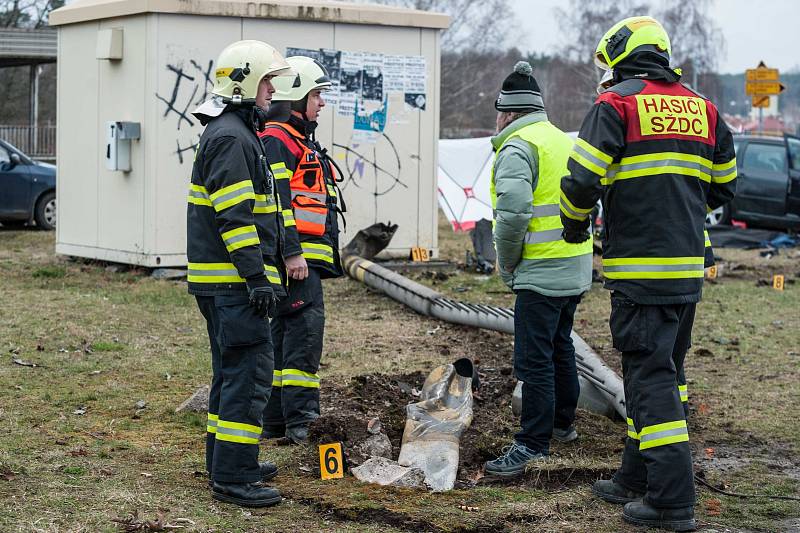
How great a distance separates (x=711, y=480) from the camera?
227 inches

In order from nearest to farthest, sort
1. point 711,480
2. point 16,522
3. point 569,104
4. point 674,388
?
point 16,522
point 674,388
point 711,480
point 569,104

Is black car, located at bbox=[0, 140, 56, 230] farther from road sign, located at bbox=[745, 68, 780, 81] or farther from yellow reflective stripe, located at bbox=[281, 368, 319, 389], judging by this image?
road sign, located at bbox=[745, 68, 780, 81]

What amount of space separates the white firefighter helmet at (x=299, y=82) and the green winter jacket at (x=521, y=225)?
1.18 meters

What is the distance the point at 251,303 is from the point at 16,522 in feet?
4.52

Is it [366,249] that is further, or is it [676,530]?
[366,249]

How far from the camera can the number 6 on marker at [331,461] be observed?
5699 mm

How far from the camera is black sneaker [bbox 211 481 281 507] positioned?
511cm

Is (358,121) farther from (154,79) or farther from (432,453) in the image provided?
(432,453)

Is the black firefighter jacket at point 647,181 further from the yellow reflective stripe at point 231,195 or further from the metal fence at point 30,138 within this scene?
the metal fence at point 30,138

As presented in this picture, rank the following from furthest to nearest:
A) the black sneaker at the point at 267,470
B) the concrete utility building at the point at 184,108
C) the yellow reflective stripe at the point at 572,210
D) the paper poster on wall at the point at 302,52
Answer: the paper poster on wall at the point at 302,52, the concrete utility building at the point at 184,108, the black sneaker at the point at 267,470, the yellow reflective stripe at the point at 572,210

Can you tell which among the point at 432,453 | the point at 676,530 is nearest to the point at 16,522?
the point at 432,453

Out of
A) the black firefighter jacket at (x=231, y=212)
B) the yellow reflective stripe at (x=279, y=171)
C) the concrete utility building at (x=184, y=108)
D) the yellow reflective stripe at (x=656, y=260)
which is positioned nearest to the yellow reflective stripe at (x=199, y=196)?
the black firefighter jacket at (x=231, y=212)

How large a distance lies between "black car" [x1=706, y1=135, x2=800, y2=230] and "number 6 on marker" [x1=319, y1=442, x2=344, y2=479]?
15.0m

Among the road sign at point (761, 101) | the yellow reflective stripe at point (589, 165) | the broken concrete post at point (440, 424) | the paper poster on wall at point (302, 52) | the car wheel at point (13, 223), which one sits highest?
the road sign at point (761, 101)
